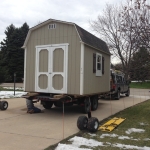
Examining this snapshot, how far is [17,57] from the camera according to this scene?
45844 millimetres

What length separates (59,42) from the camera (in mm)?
9828

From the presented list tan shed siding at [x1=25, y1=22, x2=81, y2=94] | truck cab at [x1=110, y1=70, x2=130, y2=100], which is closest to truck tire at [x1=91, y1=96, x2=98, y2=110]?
tan shed siding at [x1=25, y1=22, x2=81, y2=94]


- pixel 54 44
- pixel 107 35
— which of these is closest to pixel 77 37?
pixel 54 44

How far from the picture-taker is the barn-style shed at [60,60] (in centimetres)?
945

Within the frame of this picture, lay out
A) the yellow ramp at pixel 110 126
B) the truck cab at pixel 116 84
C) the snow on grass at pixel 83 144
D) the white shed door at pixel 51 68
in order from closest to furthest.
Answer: the snow on grass at pixel 83 144 < the yellow ramp at pixel 110 126 < the white shed door at pixel 51 68 < the truck cab at pixel 116 84

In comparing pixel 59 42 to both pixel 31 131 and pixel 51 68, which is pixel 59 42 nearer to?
pixel 51 68

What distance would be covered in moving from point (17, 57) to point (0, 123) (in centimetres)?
3929

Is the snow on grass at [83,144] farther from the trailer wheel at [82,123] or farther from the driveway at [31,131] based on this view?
the trailer wheel at [82,123]

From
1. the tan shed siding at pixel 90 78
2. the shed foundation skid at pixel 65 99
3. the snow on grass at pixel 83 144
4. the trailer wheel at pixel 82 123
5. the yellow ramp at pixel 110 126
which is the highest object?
the tan shed siding at pixel 90 78

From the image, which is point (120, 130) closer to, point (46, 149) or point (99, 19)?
point (46, 149)

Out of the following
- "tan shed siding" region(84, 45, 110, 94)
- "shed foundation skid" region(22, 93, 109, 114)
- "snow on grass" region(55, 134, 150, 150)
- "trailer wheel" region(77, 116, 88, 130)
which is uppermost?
"tan shed siding" region(84, 45, 110, 94)

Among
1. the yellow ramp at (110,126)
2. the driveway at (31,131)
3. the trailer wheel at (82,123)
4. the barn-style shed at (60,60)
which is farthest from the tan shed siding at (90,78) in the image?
the trailer wheel at (82,123)

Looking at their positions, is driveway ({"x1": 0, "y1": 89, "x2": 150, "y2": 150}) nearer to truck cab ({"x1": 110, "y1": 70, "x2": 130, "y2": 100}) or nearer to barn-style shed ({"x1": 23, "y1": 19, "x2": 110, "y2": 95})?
barn-style shed ({"x1": 23, "y1": 19, "x2": 110, "y2": 95})

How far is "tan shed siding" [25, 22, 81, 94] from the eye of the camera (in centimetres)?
945
